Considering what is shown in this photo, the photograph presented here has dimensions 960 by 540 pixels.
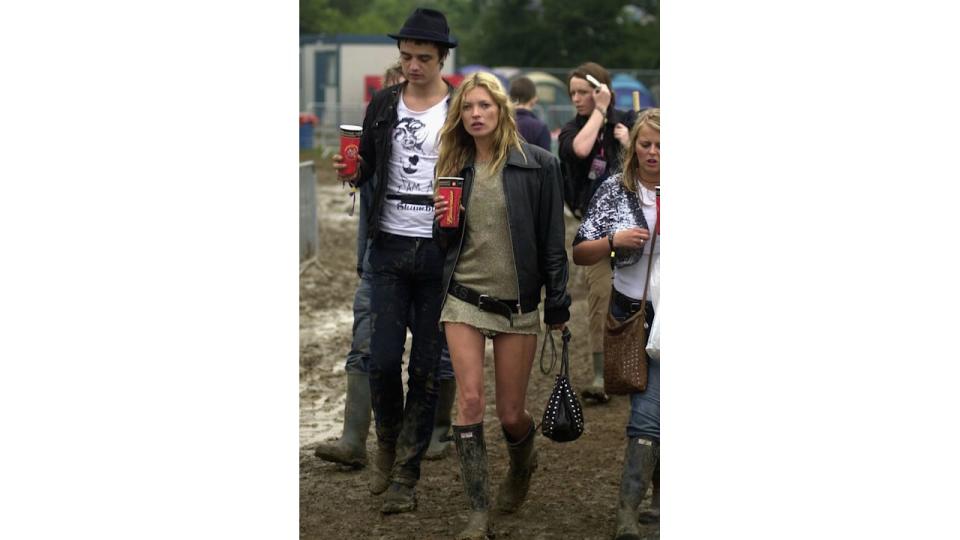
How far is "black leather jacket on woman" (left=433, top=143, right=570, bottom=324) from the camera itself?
18.5ft

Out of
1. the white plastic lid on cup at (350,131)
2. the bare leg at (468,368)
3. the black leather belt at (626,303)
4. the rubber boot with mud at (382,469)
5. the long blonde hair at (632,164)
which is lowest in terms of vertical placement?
the rubber boot with mud at (382,469)

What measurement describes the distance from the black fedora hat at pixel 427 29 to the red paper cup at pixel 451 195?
77 cm

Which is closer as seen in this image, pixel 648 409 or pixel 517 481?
pixel 648 409

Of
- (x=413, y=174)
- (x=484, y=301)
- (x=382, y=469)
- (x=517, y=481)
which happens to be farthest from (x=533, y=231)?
(x=382, y=469)

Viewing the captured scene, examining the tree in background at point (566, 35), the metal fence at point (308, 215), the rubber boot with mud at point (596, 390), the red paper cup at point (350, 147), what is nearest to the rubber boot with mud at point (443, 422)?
the rubber boot with mud at point (596, 390)

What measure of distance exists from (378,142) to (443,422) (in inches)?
75.1

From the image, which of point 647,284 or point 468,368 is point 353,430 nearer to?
point 468,368

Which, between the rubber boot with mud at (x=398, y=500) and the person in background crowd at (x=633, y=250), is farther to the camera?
the rubber boot with mud at (x=398, y=500)

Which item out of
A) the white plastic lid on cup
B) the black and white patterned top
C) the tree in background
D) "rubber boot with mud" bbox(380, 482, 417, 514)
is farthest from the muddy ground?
the tree in background

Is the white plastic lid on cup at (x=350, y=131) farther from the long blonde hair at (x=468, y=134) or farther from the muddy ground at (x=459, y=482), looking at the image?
the muddy ground at (x=459, y=482)

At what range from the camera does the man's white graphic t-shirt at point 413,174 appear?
6.11 metres

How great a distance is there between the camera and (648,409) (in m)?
5.58

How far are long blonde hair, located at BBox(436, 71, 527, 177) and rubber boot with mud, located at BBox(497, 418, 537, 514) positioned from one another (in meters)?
1.20

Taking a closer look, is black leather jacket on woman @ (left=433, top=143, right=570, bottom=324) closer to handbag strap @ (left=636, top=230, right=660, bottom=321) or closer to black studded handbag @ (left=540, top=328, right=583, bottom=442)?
black studded handbag @ (left=540, top=328, right=583, bottom=442)
